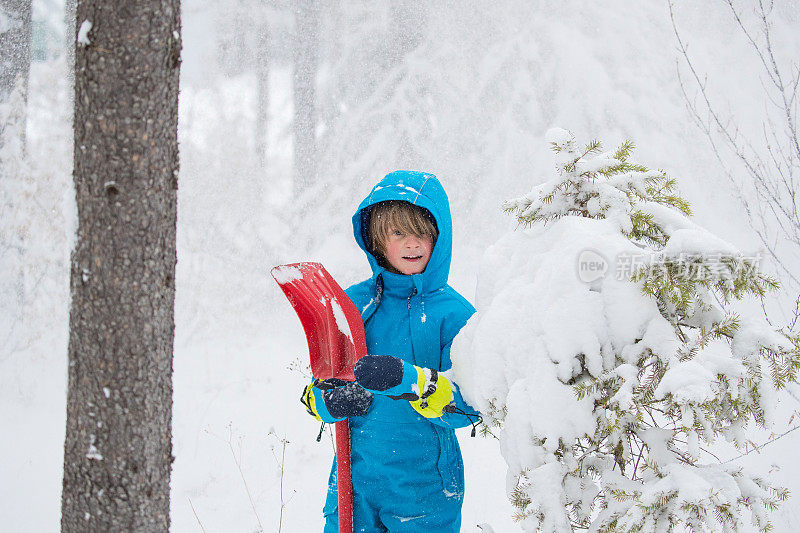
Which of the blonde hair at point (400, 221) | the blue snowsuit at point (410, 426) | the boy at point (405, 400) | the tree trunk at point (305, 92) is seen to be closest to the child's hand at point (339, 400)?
the boy at point (405, 400)

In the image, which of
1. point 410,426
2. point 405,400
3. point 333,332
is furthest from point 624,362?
point 333,332

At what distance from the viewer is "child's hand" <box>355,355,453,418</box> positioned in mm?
1629

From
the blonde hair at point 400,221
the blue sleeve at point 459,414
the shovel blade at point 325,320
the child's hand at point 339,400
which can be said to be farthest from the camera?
the blonde hair at point 400,221

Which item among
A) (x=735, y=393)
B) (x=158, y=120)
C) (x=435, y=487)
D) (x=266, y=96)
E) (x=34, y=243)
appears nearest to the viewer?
(x=735, y=393)

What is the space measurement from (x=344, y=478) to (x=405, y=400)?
41 cm

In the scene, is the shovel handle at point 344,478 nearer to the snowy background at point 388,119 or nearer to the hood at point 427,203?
the hood at point 427,203

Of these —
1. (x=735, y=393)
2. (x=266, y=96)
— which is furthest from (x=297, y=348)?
(x=735, y=393)

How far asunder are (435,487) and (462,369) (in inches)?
25.0

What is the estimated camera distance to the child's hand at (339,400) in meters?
1.88

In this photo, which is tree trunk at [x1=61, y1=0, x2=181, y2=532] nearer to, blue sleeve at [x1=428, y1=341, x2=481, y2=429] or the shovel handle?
the shovel handle

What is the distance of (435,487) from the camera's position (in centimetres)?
198

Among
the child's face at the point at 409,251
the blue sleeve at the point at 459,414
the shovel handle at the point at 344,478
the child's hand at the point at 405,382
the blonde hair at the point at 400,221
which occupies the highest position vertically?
the blonde hair at the point at 400,221

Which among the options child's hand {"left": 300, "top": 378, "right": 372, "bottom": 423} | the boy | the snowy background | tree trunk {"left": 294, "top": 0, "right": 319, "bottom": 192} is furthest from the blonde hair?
tree trunk {"left": 294, "top": 0, "right": 319, "bottom": 192}

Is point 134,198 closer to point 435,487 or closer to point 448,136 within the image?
point 435,487
